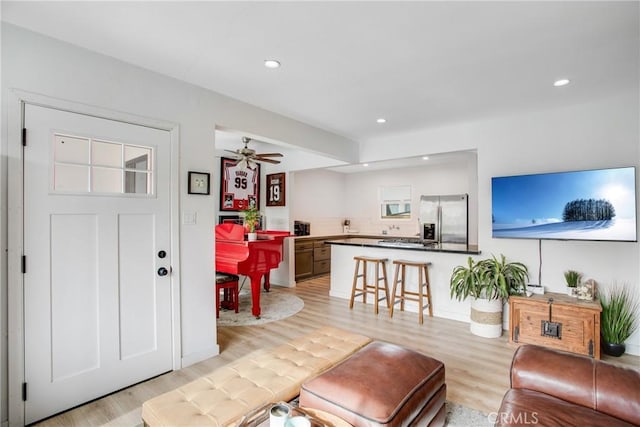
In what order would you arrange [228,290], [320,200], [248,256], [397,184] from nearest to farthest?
[248,256] < [228,290] < [397,184] < [320,200]

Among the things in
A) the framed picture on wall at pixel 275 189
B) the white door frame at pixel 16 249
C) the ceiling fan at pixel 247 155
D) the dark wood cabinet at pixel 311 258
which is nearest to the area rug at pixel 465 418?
the white door frame at pixel 16 249

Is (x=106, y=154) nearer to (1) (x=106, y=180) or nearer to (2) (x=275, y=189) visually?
(1) (x=106, y=180)

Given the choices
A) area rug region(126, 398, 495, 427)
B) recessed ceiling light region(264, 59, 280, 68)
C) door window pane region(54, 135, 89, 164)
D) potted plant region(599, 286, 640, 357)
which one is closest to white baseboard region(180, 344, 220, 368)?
area rug region(126, 398, 495, 427)

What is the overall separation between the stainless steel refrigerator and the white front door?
13.8 feet

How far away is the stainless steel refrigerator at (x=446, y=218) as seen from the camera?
513 cm

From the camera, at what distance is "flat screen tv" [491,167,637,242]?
9.46 ft

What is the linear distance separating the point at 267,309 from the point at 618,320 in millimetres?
3892

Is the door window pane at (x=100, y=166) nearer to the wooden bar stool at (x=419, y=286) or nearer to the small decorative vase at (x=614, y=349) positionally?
the wooden bar stool at (x=419, y=286)

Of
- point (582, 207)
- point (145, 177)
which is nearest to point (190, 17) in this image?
point (145, 177)

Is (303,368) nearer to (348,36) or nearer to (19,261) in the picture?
(19,261)

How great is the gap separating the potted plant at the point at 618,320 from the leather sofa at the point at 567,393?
196 cm

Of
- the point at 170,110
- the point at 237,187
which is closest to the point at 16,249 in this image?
the point at 170,110

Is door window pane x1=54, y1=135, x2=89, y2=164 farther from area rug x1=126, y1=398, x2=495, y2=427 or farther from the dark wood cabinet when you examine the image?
the dark wood cabinet

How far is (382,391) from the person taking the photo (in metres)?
1.58
